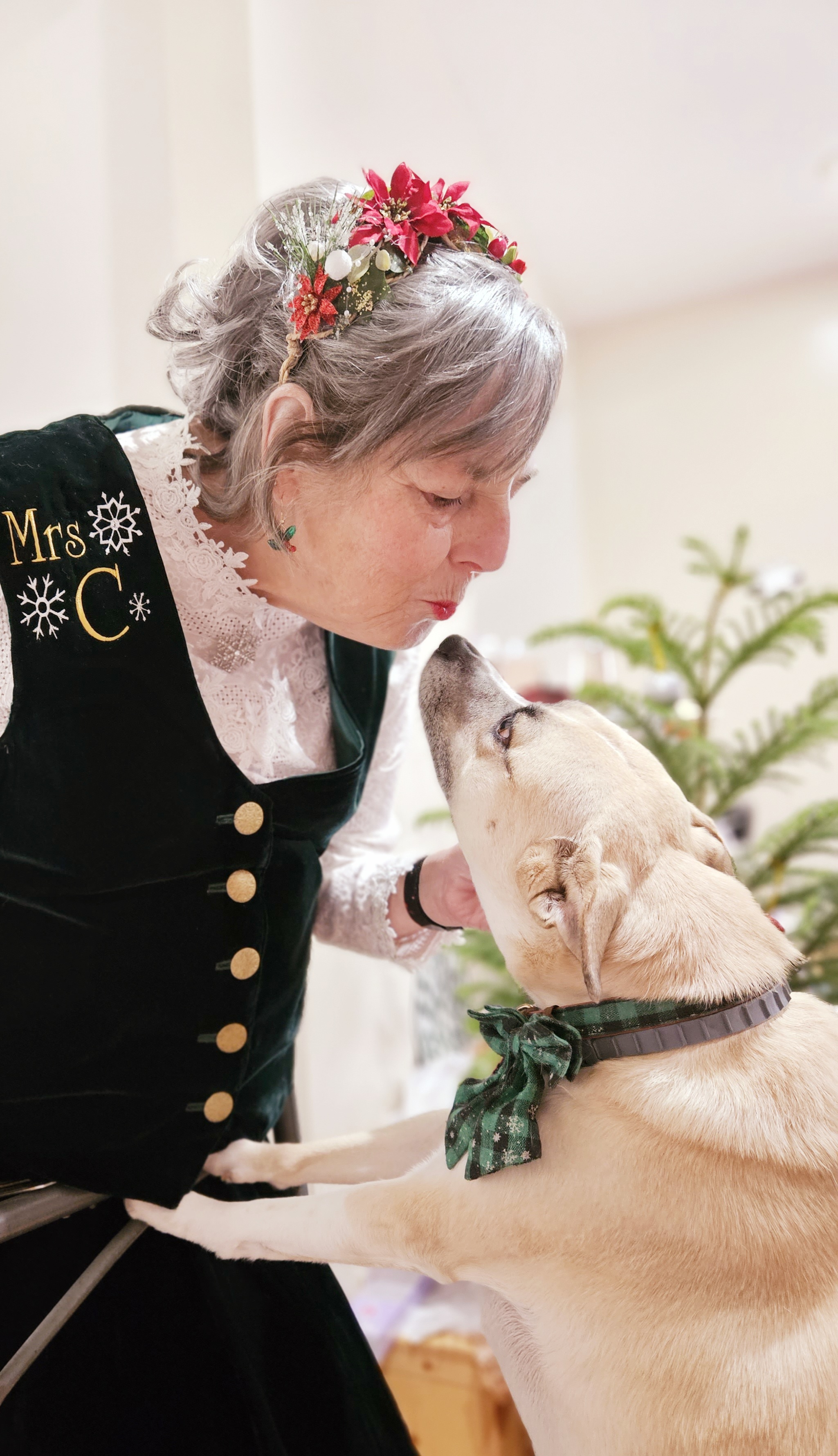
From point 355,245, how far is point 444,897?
0.70 meters

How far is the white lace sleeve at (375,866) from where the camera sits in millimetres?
1178

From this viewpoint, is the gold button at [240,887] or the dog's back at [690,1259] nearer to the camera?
the dog's back at [690,1259]

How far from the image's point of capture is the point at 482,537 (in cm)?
94

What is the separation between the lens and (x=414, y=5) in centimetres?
254

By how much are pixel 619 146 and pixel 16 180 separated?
8.33ft

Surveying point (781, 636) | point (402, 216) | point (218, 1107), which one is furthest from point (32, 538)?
point (781, 636)

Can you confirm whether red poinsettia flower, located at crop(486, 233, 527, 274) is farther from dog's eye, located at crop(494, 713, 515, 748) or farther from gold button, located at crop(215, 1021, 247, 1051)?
gold button, located at crop(215, 1021, 247, 1051)

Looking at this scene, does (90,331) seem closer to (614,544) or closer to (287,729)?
(287,729)

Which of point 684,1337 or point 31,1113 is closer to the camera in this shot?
point 684,1337

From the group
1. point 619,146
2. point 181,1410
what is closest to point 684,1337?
point 181,1410

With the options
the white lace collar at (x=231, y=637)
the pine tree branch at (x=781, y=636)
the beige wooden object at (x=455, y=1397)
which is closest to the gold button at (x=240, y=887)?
the white lace collar at (x=231, y=637)

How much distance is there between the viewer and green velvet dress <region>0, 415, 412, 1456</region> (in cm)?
85

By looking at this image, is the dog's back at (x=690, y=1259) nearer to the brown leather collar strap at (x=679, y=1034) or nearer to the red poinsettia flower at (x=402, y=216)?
the brown leather collar strap at (x=679, y=1034)

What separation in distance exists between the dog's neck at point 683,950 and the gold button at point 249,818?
29cm
